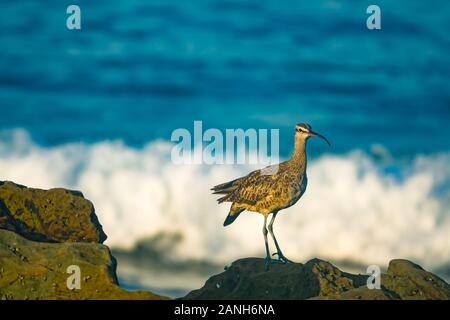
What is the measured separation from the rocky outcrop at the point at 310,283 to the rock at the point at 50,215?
1729 mm

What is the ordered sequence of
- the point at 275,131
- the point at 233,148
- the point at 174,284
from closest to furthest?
1. the point at 174,284
2. the point at 233,148
3. the point at 275,131

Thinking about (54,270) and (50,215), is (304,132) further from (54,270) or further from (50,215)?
(54,270)

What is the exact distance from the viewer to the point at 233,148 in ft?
77.9

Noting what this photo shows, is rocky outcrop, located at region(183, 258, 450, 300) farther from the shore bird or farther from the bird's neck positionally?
the bird's neck

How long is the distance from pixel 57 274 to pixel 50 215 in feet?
6.01

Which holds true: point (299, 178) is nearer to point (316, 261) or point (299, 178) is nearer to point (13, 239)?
point (316, 261)

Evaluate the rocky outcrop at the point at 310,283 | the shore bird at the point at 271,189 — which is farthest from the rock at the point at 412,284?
the shore bird at the point at 271,189

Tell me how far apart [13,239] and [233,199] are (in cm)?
383

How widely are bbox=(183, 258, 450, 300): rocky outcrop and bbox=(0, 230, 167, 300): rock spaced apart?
54.1 inches

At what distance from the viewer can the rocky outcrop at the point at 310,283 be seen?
12758mm

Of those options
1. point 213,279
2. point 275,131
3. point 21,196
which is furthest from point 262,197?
point 275,131

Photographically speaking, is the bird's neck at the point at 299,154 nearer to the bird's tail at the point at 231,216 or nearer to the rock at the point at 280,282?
the bird's tail at the point at 231,216

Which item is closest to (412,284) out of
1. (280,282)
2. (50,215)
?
(280,282)

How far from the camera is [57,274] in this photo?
40.4 feet
